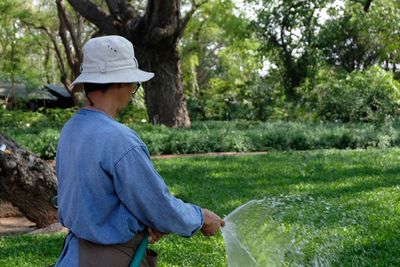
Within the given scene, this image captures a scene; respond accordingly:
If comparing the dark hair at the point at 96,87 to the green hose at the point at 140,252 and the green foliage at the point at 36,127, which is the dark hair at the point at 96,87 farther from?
the green foliage at the point at 36,127

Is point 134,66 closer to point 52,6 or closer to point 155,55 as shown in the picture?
point 155,55

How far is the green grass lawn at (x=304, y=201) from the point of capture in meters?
4.72

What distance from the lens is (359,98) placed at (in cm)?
1639

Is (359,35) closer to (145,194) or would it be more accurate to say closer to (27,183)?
(27,183)

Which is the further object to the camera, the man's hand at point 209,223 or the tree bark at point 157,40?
the tree bark at point 157,40

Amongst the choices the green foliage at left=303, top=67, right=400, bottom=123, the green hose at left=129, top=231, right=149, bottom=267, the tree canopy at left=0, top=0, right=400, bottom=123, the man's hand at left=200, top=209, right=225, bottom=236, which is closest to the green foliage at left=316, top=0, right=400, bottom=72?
the tree canopy at left=0, top=0, right=400, bottom=123

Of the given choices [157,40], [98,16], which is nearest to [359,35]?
[157,40]

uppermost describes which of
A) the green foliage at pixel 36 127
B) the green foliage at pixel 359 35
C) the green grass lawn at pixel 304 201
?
the green foliage at pixel 359 35

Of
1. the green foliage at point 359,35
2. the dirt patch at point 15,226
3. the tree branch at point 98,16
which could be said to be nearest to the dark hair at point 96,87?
the dirt patch at point 15,226

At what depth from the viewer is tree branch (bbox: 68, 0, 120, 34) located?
15.4 meters

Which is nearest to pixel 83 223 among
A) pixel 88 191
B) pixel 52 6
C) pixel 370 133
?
pixel 88 191

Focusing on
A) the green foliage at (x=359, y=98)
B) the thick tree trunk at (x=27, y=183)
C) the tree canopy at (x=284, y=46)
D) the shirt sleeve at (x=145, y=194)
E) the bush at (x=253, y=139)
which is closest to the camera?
the shirt sleeve at (x=145, y=194)

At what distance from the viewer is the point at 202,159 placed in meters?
10.7

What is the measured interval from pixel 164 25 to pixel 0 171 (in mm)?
9276
